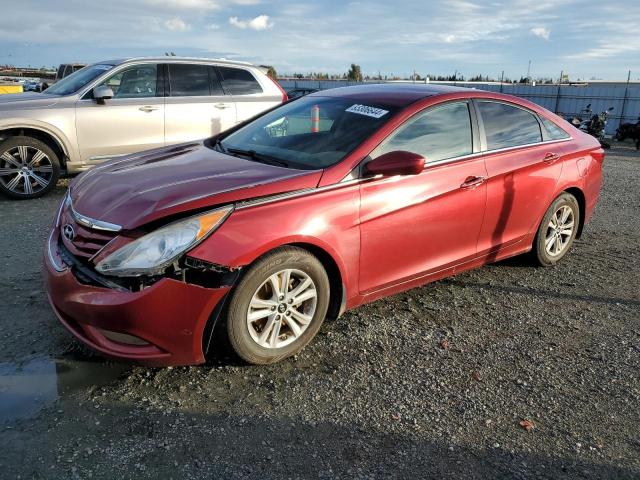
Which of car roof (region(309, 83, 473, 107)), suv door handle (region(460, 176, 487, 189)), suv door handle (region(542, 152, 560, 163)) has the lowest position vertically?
suv door handle (region(460, 176, 487, 189))

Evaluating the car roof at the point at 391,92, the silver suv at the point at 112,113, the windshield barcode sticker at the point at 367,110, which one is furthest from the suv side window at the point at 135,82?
the windshield barcode sticker at the point at 367,110

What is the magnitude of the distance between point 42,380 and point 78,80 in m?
5.81

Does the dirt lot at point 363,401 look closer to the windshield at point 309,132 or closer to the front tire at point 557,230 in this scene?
the front tire at point 557,230

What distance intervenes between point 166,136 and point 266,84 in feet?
6.37

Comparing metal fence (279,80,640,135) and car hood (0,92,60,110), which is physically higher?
metal fence (279,80,640,135)

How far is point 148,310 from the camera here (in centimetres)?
274

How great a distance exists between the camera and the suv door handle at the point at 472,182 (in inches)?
157

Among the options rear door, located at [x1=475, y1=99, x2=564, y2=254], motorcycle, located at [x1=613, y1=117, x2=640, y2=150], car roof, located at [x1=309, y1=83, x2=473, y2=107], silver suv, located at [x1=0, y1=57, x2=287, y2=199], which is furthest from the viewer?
motorcycle, located at [x1=613, y1=117, x2=640, y2=150]

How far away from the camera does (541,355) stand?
3537 mm

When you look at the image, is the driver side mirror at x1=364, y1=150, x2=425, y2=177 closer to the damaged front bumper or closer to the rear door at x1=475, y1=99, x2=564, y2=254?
the rear door at x1=475, y1=99, x2=564, y2=254

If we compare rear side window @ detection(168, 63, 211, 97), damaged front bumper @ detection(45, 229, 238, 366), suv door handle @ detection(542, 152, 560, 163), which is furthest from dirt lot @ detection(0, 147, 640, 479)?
rear side window @ detection(168, 63, 211, 97)

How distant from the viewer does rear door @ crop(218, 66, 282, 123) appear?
27.3 feet

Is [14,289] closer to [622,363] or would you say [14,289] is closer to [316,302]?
[316,302]

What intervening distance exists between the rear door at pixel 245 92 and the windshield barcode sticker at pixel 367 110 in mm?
4543
